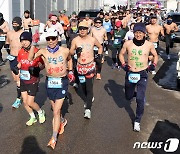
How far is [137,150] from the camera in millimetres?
5070

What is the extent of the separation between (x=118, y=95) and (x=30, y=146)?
12.0 feet

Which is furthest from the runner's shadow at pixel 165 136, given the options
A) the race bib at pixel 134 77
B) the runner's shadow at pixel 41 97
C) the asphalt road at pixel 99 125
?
the runner's shadow at pixel 41 97

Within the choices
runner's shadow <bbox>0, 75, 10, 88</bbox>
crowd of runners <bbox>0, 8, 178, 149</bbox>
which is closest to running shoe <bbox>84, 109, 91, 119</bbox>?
crowd of runners <bbox>0, 8, 178, 149</bbox>

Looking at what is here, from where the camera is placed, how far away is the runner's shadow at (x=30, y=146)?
4906 millimetres

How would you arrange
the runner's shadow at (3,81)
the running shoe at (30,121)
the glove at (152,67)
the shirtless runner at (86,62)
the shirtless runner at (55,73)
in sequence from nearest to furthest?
the shirtless runner at (55,73), the glove at (152,67), the running shoe at (30,121), the shirtless runner at (86,62), the runner's shadow at (3,81)

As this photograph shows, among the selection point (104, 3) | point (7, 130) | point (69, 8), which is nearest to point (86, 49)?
point (7, 130)

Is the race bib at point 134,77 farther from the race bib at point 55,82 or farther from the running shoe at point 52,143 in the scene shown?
the running shoe at point 52,143

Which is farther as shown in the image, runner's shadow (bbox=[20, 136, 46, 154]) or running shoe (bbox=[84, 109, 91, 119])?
running shoe (bbox=[84, 109, 91, 119])

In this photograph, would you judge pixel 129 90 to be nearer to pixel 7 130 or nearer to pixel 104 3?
pixel 7 130

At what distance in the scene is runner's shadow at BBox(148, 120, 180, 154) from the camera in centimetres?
512

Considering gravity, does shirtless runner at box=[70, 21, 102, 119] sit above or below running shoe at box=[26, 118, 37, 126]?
above

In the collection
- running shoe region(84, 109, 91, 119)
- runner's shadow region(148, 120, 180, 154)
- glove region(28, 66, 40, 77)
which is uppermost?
glove region(28, 66, 40, 77)

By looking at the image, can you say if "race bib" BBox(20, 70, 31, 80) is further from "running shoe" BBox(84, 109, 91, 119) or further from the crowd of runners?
"running shoe" BBox(84, 109, 91, 119)

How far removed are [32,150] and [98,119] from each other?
1842mm
